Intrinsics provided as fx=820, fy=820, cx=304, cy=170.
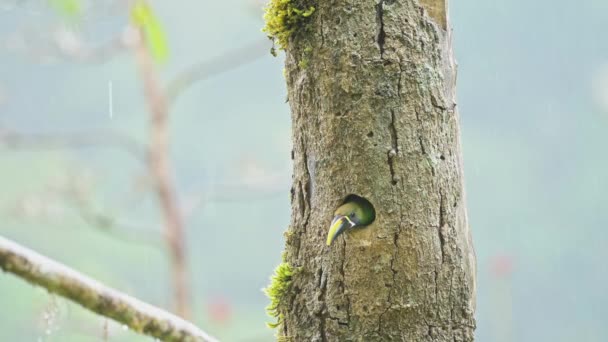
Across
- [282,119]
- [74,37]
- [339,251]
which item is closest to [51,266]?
[339,251]

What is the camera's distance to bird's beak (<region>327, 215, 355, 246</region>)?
1453 mm

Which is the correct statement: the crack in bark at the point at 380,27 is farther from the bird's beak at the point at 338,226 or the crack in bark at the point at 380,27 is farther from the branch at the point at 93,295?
the branch at the point at 93,295

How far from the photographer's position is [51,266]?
125 cm

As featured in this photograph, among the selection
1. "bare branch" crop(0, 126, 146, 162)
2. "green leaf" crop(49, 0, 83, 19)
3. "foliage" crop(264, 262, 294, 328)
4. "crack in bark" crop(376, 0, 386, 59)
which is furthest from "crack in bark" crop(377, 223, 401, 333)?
"bare branch" crop(0, 126, 146, 162)

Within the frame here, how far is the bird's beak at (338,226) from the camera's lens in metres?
1.45

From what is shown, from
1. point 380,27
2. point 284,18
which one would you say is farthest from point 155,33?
point 380,27

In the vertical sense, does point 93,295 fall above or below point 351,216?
below

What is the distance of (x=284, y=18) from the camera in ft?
5.12

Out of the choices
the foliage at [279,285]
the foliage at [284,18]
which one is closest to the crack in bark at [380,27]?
the foliage at [284,18]

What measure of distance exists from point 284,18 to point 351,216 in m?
0.40

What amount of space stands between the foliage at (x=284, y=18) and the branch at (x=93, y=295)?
1.87 feet

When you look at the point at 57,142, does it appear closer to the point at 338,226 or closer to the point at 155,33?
the point at 155,33

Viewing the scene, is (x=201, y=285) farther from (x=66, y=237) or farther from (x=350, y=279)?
(x=350, y=279)

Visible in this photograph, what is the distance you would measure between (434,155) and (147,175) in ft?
16.5
